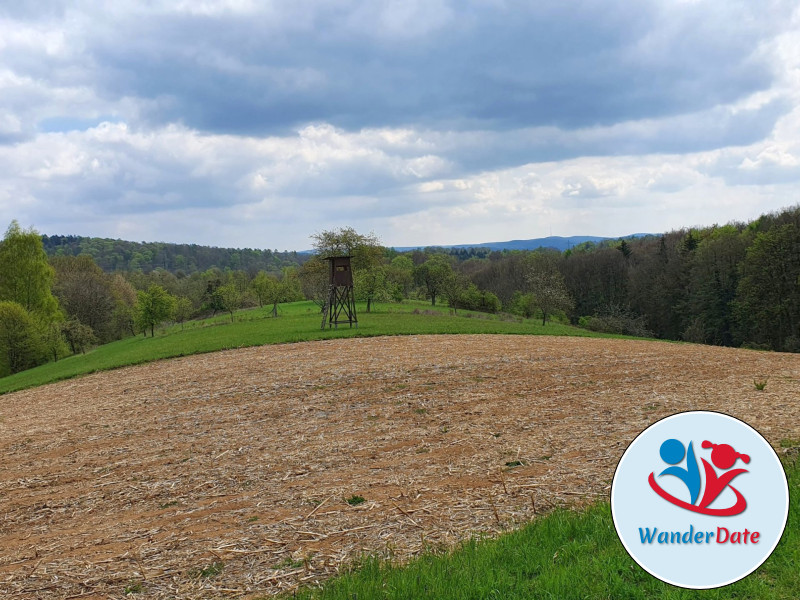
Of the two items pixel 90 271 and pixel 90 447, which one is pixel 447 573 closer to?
pixel 90 447

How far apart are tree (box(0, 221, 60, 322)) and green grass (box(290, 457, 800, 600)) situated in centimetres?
5182

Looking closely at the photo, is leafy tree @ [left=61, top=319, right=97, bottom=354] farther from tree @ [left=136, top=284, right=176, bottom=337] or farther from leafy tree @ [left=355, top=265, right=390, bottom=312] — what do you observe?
leafy tree @ [left=355, top=265, right=390, bottom=312]

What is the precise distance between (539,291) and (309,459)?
124 ft

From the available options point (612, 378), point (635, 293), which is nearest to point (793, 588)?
point (612, 378)

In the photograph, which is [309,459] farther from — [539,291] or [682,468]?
[539,291]

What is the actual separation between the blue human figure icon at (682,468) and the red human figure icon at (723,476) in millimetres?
59

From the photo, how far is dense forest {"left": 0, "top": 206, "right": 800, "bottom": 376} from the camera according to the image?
4234 cm

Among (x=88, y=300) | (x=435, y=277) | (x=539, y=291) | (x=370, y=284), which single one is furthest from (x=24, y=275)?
(x=539, y=291)

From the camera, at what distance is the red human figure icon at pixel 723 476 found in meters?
3.29

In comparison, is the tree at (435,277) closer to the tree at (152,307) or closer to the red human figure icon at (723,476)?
the tree at (152,307)

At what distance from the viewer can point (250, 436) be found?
33.7 ft

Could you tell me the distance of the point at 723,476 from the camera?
10.9 feet

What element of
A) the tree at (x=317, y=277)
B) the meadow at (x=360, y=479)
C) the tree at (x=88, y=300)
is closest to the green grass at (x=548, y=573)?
the meadow at (x=360, y=479)

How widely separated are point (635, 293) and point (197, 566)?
74425 mm
